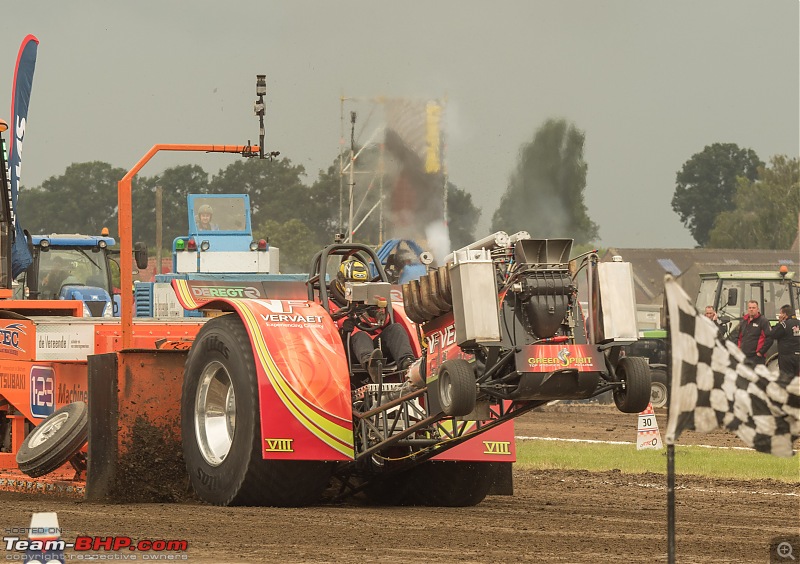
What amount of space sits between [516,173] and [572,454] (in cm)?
1002

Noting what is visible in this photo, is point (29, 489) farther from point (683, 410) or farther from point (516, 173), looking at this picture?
point (516, 173)

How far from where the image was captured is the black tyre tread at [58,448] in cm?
938

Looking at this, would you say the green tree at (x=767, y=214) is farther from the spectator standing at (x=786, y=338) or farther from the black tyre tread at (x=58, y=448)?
the black tyre tread at (x=58, y=448)

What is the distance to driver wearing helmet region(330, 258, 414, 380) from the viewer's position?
8695mm

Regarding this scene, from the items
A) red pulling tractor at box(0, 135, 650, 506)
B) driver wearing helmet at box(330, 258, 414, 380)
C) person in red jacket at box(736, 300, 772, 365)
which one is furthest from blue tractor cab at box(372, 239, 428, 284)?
driver wearing helmet at box(330, 258, 414, 380)

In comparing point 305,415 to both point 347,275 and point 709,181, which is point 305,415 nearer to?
point 347,275

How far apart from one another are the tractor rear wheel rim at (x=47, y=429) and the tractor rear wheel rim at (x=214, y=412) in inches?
49.6

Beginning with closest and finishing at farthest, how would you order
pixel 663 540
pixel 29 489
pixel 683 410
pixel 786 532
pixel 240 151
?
pixel 683 410, pixel 663 540, pixel 786 532, pixel 29 489, pixel 240 151

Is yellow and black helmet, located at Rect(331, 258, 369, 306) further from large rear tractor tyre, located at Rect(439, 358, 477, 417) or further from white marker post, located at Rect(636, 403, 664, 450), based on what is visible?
white marker post, located at Rect(636, 403, 664, 450)

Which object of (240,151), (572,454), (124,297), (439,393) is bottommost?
(572,454)

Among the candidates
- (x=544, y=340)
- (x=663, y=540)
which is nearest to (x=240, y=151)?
(x=544, y=340)

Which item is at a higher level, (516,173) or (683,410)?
(516,173)

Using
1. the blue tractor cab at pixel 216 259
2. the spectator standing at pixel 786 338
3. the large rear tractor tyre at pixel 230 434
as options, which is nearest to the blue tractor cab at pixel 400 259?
the blue tractor cab at pixel 216 259

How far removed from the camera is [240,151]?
11945 millimetres
